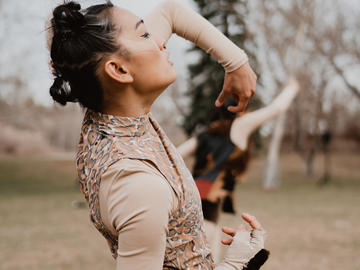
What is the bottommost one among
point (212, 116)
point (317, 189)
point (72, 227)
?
point (317, 189)

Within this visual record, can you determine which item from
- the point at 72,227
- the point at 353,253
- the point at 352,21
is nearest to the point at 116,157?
the point at 353,253

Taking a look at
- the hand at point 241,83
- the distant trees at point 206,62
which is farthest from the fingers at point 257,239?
the distant trees at point 206,62

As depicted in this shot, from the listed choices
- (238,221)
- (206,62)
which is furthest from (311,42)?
(238,221)

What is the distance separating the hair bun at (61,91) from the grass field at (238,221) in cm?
536

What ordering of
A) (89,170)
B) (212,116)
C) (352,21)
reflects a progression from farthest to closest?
(352,21)
(212,116)
(89,170)

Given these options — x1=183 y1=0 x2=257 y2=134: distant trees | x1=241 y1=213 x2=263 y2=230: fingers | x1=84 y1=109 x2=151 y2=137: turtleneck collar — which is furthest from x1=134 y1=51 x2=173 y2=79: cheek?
x1=183 y1=0 x2=257 y2=134: distant trees

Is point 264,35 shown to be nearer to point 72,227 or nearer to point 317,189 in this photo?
point 317,189

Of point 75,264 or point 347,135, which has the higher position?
point 75,264

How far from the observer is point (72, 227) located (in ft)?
31.7

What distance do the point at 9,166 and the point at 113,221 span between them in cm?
2839

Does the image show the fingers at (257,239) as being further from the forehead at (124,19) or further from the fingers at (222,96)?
the forehead at (124,19)

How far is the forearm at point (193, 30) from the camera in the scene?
5.04 feet

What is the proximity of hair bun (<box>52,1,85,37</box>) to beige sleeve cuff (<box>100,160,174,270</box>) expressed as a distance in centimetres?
42

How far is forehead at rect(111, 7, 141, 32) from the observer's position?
1.25 metres
